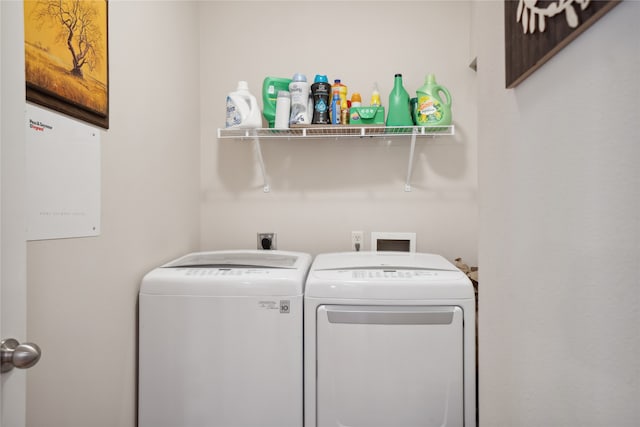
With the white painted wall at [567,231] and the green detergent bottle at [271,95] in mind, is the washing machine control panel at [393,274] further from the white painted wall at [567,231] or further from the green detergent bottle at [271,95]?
the green detergent bottle at [271,95]

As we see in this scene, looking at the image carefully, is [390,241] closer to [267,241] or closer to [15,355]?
[267,241]

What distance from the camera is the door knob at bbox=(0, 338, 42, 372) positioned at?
683mm

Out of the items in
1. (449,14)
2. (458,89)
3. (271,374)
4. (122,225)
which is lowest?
(271,374)

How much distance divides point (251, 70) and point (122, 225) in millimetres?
1220

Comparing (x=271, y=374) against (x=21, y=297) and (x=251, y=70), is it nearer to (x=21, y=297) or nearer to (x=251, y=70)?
(x=21, y=297)

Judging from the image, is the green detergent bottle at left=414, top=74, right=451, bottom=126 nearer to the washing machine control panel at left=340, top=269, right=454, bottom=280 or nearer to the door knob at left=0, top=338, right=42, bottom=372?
the washing machine control panel at left=340, top=269, right=454, bottom=280

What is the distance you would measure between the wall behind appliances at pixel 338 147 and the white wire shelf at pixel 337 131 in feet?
0.47

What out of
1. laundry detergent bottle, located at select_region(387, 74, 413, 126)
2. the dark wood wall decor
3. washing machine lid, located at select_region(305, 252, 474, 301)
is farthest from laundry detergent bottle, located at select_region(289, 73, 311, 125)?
the dark wood wall decor

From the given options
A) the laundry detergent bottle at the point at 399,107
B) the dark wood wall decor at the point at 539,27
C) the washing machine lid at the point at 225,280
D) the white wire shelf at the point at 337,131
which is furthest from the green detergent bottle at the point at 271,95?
the dark wood wall decor at the point at 539,27

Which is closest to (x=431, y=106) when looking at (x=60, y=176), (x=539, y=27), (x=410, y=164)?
(x=410, y=164)

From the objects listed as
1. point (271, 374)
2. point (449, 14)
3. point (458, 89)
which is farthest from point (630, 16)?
point (449, 14)

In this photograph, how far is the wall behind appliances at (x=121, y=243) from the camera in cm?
108

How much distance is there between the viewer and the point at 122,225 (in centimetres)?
142

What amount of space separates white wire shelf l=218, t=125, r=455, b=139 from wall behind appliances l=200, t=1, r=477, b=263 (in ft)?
0.47
